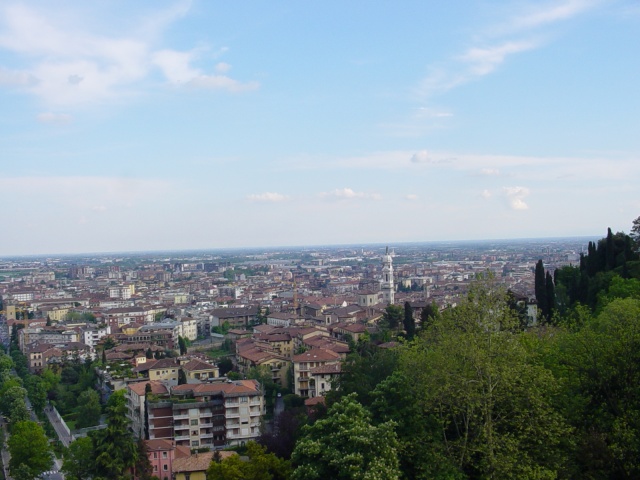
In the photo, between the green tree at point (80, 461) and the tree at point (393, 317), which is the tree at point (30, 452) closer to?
the green tree at point (80, 461)

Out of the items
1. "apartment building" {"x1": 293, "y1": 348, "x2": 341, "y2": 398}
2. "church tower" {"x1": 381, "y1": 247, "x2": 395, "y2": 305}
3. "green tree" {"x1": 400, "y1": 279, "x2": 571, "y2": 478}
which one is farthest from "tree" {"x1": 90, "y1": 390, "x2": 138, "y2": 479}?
"church tower" {"x1": 381, "y1": 247, "x2": 395, "y2": 305}

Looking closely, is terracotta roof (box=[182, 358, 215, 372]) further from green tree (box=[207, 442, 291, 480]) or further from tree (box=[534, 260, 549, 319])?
green tree (box=[207, 442, 291, 480])

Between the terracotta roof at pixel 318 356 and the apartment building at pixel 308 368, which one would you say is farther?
the terracotta roof at pixel 318 356

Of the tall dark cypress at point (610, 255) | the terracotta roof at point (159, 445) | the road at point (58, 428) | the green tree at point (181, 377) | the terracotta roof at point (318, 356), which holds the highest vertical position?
the tall dark cypress at point (610, 255)

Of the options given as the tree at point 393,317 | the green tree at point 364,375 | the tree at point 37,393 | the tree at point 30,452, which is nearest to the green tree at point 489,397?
the green tree at point 364,375

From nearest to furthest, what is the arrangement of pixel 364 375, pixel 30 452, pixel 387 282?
pixel 364 375 < pixel 30 452 < pixel 387 282

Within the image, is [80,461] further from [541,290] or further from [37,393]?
[541,290]

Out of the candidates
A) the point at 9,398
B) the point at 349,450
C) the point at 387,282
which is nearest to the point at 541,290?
the point at 349,450

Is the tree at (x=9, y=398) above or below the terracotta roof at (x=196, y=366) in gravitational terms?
below
